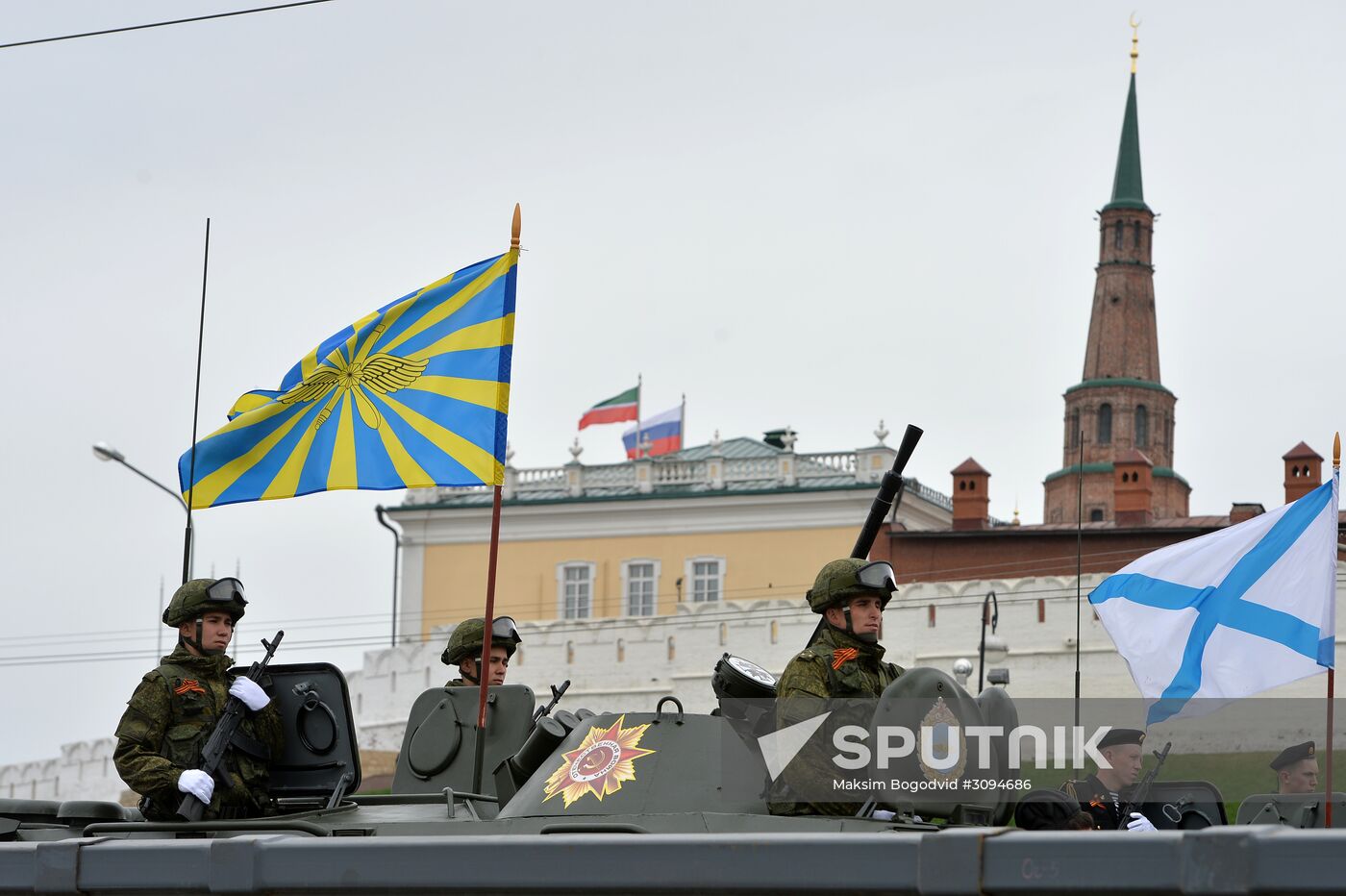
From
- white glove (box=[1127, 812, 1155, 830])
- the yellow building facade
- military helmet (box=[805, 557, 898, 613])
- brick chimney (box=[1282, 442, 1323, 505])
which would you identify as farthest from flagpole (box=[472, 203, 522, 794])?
the yellow building facade

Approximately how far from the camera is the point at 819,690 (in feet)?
29.0

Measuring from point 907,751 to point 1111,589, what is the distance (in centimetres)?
692

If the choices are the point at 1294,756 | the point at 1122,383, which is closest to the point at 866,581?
the point at 1294,756

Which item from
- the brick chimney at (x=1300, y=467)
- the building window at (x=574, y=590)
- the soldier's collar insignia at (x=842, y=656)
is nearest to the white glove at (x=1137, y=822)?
the soldier's collar insignia at (x=842, y=656)

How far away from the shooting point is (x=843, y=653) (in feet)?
29.5

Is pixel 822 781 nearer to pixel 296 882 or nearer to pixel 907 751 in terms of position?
pixel 907 751

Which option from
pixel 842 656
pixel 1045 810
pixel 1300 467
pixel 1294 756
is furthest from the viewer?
pixel 1300 467

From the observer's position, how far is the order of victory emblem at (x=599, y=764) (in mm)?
9016

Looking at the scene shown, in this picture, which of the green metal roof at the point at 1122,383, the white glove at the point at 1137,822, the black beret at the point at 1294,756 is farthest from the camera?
the green metal roof at the point at 1122,383

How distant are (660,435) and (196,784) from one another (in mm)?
61699

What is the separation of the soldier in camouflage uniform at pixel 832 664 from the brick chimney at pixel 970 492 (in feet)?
166

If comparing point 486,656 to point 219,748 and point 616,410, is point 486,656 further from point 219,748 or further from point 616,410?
point 616,410

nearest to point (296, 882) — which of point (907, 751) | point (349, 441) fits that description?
point (907, 751)

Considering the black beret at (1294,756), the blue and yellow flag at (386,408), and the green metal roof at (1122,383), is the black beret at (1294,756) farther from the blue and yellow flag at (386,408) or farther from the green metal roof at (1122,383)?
the green metal roof at (1122,383)
